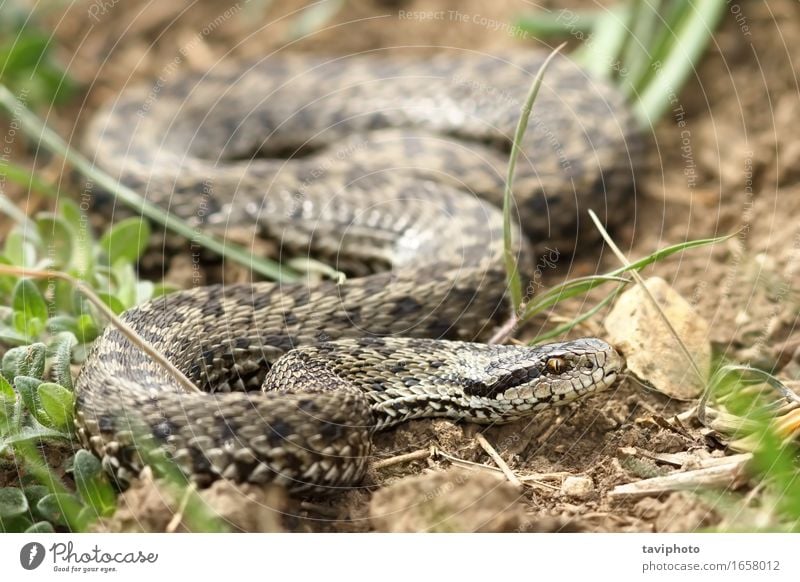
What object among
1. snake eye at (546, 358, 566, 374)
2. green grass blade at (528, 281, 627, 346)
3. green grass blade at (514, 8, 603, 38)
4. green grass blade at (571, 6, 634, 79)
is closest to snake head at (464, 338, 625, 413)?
snake eye at (546, 358, 566, 374)

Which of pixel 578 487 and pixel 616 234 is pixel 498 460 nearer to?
pixel 578 487

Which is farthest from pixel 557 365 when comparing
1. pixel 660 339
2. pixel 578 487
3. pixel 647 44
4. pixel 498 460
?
pixel 647 44

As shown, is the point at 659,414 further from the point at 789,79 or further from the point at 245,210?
the point at 789,79

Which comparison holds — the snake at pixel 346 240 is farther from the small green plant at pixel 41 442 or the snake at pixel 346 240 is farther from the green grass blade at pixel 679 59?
the green grass blade at pixel 679 59

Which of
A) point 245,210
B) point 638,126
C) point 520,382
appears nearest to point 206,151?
point 245,210

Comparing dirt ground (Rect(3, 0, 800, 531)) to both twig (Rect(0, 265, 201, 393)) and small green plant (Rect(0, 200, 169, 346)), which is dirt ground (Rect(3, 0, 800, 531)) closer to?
twig (Rect(0, 265, 201, 393))
